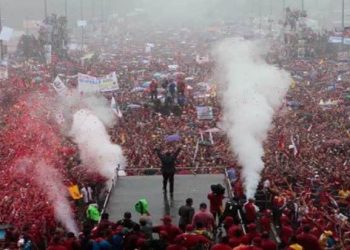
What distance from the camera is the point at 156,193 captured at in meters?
15.5

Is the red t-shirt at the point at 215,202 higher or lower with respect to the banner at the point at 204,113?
higher

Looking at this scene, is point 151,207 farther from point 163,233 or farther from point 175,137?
point 175,137

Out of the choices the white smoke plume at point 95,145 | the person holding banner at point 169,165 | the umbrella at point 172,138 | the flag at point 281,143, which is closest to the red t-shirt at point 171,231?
the person holding banner at point 169,165

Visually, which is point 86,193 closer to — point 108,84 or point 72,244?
point 72,244

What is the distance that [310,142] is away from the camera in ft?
67.5

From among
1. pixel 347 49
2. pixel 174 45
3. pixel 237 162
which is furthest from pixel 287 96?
pixel 174 45

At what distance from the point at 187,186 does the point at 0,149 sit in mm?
5211

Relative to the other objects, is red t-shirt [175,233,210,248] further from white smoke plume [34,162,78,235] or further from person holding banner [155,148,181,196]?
person holding banner [155,148,181,196]

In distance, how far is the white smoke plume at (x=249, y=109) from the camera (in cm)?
1756

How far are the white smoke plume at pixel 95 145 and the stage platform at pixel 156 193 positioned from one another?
1266 millimetres

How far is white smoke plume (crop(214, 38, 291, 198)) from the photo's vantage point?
1756 cm

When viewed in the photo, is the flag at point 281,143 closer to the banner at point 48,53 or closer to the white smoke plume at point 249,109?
the white smoke plume at point 249,109

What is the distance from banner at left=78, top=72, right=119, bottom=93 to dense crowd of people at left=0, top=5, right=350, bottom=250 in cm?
85

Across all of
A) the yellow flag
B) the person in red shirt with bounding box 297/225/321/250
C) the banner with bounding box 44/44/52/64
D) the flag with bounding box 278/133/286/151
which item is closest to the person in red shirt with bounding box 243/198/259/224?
the person in red shirt with bounding box 297/225/321/250
